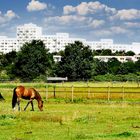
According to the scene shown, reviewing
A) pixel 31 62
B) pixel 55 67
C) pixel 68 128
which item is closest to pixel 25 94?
pixel 68 128

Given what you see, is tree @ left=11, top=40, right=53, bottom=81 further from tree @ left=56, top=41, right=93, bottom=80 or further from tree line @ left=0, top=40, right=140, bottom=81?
tree @ left=56, top=41, right=93, bottom=80

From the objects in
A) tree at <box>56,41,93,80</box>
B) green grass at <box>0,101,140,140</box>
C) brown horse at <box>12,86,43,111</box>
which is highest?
A: tree at <box>56,41,93,80</box>

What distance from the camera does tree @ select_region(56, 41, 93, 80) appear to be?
13862 centimetres

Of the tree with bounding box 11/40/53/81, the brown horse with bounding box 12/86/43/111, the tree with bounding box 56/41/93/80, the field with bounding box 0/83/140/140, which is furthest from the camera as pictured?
the tree with bounding box 56/41/93/80

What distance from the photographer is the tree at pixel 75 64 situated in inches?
5458

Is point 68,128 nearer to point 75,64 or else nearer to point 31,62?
point 31,62

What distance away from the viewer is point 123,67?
171m

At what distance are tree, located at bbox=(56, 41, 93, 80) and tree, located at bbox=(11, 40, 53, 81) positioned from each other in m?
5.14

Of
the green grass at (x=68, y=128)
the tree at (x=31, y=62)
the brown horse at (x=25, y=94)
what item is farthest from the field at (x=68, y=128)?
the tree at (x=31, y=62)

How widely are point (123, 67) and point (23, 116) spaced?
14507cm

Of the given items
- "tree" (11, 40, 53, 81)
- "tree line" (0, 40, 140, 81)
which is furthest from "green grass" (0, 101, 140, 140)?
"tree line" (0, 40, 140, 81)

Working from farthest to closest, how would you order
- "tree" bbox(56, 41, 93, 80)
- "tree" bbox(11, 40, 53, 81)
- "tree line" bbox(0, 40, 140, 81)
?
"tree" bbox(56, 41, 93, 80) → "tree line" bbox(0, 40, 140, 81) → "tree" bbox(11, 40, 53, 81)

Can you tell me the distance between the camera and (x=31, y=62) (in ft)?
448

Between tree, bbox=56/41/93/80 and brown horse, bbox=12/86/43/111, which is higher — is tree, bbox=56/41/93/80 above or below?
above
